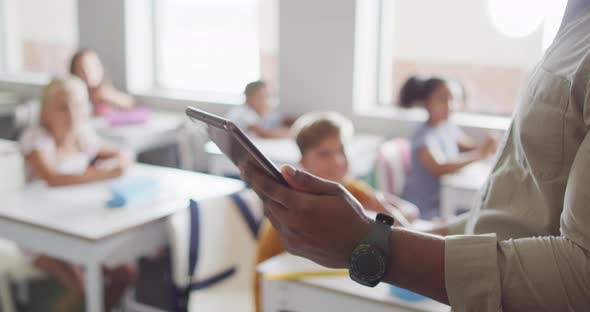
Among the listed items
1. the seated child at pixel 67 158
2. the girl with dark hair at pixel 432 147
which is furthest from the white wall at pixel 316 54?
the seated child at pixel 67 158

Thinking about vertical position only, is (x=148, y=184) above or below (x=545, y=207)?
below

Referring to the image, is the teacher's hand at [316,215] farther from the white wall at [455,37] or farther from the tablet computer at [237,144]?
the white wall at [455,37]

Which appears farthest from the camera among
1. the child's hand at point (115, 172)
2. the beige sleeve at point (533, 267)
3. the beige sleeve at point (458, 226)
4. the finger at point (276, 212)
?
the child's hand at point (115, 172)

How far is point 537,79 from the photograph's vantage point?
3.11 ft

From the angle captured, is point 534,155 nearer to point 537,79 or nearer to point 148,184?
point 537,79

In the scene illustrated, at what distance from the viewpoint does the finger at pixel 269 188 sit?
884mm

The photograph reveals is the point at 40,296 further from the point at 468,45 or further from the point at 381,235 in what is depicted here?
the point at 468,45

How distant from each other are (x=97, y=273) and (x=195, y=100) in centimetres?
324

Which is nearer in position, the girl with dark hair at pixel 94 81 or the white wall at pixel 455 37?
the white wall at pixel 455 37

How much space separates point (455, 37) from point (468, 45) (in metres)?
0.10

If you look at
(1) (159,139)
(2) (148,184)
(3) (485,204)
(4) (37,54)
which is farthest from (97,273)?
(4) (37,54)

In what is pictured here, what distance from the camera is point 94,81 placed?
5148mm

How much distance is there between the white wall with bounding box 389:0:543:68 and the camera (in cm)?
406

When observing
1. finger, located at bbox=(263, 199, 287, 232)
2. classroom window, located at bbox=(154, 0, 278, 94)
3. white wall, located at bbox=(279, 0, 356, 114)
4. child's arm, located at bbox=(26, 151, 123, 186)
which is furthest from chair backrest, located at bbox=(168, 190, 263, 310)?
classroom window, located at bbox=(154, 0, 278, 94)
